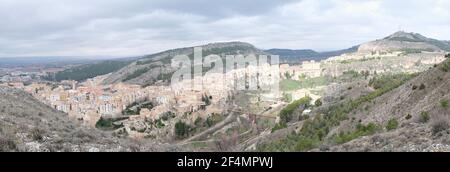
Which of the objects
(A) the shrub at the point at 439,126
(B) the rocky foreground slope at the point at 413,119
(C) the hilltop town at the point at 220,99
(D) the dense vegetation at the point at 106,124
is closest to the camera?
(B) the rocky foreground slope at the point at 413,119

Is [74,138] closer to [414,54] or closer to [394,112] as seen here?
[394,112]

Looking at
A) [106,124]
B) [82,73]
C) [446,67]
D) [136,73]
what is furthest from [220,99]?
[82,73]

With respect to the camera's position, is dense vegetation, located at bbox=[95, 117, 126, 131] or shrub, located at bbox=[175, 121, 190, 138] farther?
dense vegetation, located at bbox=[95, 117, 126, 131]

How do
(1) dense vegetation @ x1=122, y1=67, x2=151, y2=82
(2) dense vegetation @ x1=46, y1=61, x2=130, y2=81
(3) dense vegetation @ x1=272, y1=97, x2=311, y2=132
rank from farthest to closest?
(2) dense vegetation @ x1=46, y1=61, x2=130, y2=81, (1) dense vegetation @ x1=122, y1=67, x2=151, y2=82, (3) dense vegetation @ x1=272, y1=97, x2=311, y2=132

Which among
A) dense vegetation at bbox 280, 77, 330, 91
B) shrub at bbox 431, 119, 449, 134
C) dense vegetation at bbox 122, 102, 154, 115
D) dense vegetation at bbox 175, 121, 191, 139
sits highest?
shrub at bbox 431, 119, 449, 134

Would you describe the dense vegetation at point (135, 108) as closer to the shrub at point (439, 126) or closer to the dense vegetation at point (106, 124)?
the dense vegetation at point (106, 124)

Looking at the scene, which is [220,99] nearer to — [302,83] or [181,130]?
[181,130]

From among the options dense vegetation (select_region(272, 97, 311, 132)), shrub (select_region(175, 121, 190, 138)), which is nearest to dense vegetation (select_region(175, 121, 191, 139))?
shrub (select_region(175, 121, 190, 138))

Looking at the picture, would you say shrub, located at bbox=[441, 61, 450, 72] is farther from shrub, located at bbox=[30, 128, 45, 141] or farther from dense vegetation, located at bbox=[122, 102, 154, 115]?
dense vegetation, located at bbox=[122, 102, 154, 115]

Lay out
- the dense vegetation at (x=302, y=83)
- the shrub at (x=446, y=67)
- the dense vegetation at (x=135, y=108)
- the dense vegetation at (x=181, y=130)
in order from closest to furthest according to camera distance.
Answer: the shrub at (x=446, y=67)
the dense vegetation at (x=181, y=130)
the dense vegetation at (x=135, y=108)
the dense vegetation at (x=302, y=83)

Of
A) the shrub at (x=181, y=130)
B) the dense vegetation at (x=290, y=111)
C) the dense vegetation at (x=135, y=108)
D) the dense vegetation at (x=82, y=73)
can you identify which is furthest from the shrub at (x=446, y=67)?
the dense vegetation at (x=82, y=73)
